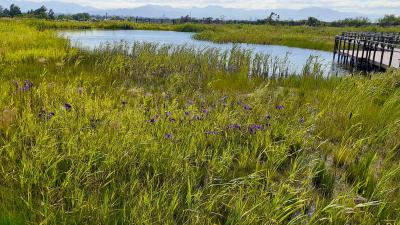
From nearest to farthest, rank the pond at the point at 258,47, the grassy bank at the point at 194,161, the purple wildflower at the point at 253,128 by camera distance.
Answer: the grassy bank at the point at 194,161, the purple wildflower at the point at 253,128, the pond at the point at 258,47

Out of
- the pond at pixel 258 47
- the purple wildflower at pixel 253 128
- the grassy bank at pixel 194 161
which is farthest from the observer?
the pond at pixel 258 47

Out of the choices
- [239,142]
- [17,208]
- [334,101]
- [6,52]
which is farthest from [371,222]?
[6,52]

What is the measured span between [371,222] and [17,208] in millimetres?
3520

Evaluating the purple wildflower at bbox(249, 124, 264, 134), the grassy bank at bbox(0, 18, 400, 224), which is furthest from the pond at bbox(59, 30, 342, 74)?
the purple wildflower at bbox(249, 124, 264, 134)

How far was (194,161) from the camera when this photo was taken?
4328 millimetres

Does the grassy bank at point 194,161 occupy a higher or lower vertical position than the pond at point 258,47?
lower

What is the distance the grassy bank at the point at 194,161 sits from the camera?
11.2 feet

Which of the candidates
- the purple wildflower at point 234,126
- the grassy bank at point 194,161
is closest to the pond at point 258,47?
the grassy bank at point 194,161

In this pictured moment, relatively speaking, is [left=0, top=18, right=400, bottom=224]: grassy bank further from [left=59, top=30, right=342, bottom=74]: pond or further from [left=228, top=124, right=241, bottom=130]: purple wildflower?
[left=59, top=30, right=342, bottom=74]: pond

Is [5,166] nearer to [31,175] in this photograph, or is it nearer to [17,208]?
[31,175]

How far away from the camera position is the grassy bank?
11.2ft

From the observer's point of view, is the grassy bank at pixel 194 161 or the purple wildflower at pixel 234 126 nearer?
the grassy bank at pixel 194 161

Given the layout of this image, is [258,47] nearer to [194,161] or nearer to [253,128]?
[253,128]

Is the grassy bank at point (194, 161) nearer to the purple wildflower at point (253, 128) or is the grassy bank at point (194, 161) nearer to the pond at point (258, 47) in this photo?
the purple wildflower at point (253, 128)
